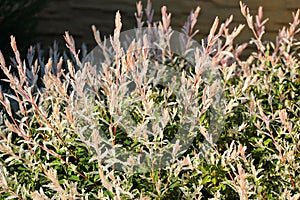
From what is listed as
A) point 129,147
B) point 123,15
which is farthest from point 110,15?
point 129,147

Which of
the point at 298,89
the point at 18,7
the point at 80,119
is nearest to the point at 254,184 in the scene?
the point at 80,119

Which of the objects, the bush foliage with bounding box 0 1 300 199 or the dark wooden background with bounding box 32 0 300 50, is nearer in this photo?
the bush foliage with bounding box 0 1 300 199

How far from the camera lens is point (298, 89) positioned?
249 centimetres

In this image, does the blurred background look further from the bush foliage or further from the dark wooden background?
the bush foliage

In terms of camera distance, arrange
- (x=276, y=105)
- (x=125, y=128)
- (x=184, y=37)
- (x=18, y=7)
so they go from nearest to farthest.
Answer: (x=125, y=128) < (x=276, y=105) < (x=184, y=37) < (x=18, y=7)

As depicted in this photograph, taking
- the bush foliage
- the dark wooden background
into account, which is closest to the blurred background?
the dark wooden background

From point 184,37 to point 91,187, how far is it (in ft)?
3.88

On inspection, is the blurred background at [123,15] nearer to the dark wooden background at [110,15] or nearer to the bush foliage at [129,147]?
the dark wooden background at [110,15]

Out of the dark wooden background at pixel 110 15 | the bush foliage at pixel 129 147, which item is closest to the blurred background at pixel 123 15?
the dark wooden background at pixel 110 15

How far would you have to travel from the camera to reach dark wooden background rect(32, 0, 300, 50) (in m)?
4.73

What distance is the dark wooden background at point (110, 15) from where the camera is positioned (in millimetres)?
4734

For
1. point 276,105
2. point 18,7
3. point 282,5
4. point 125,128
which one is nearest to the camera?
point 125,128

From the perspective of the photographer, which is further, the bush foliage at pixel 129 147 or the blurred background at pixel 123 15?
the blurred background at pixel 123 15

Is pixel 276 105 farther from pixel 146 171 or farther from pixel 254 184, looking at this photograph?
pixel 146 171
